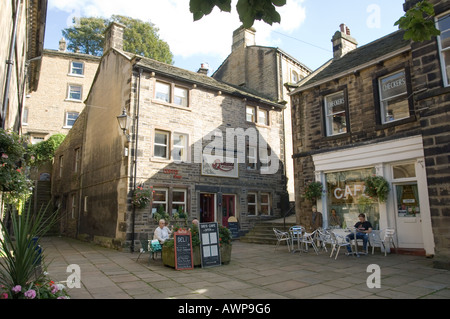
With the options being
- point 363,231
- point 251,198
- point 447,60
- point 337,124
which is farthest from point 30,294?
point 251,198

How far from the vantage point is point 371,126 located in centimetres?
1109

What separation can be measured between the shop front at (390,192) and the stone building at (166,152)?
18.3ft

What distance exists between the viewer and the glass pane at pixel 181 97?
15398 mm

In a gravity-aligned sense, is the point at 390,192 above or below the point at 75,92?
below

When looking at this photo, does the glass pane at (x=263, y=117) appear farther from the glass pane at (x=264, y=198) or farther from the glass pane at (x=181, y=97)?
the glass pane at (x=181, y=97)

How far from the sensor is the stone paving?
18.6ft

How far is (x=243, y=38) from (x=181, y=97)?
1086 centimetres

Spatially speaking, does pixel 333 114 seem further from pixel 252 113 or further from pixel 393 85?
pixel 252 113

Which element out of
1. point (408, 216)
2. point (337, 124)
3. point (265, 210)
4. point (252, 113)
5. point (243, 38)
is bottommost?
point (408, 216)

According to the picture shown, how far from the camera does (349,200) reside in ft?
38.0

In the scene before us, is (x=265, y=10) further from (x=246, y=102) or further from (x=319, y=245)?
(x=246, y=102)

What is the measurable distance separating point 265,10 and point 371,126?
30.3 feet

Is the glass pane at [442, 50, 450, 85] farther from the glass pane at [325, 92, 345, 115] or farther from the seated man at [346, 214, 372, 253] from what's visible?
the seated man at [346, 214, 372, 253]
